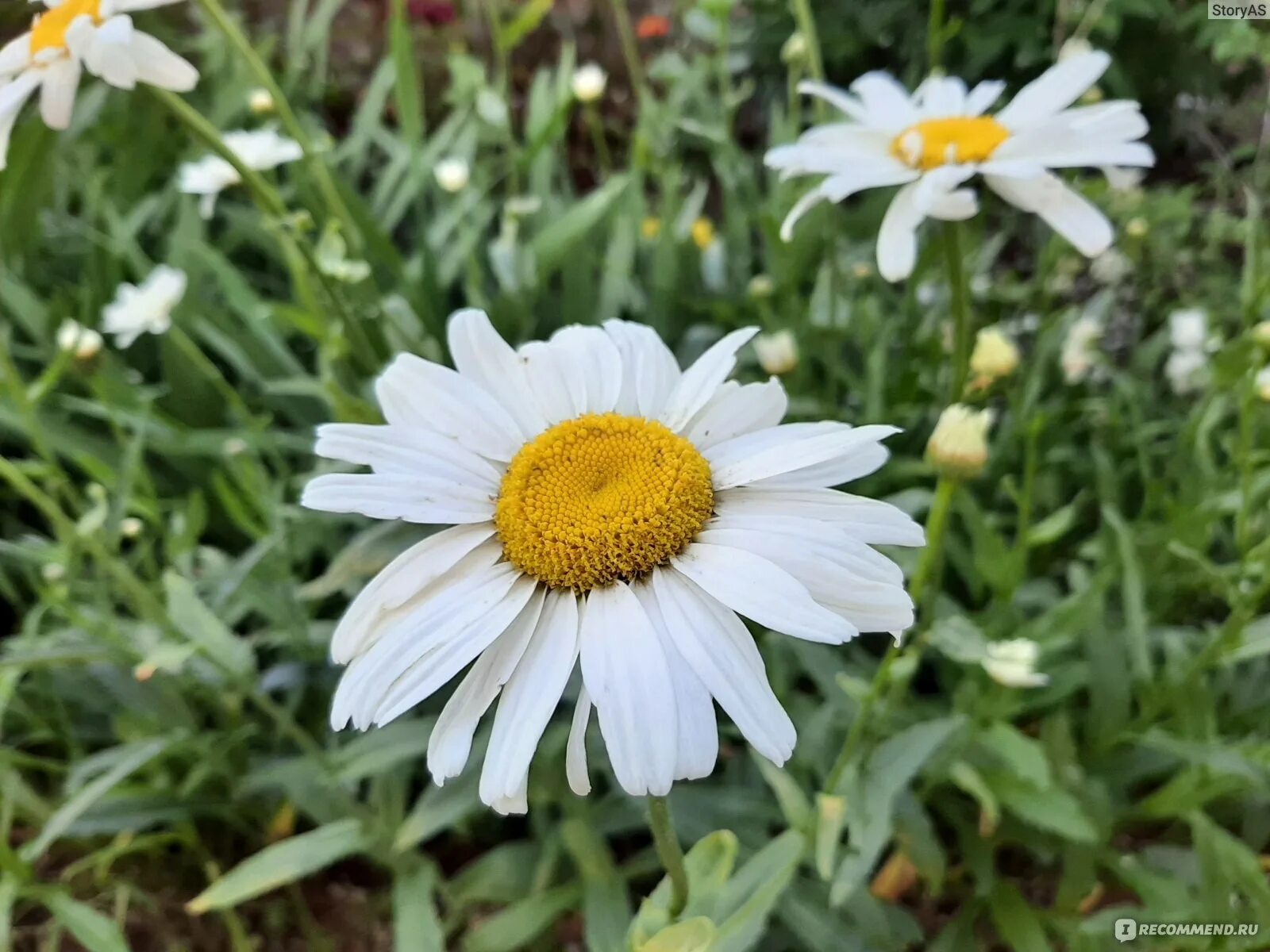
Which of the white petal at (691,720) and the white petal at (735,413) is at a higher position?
the white petal at (735,413)

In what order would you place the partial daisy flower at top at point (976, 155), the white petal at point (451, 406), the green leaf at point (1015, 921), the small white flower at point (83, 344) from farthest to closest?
the small white flower at point (83, 344), the green leaf at point (1015, 921), the partial daisy flower at top at point (976, 155), the white petal at point (451, 406)

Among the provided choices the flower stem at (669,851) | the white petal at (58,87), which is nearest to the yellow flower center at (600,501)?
the flower stem at (669,851)

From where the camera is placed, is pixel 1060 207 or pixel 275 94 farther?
pixel 275 94

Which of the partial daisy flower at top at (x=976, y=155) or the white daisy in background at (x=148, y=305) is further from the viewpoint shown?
the white daisy in background at (x=148, y=305)

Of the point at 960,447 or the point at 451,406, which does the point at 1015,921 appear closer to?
the point at 960,447

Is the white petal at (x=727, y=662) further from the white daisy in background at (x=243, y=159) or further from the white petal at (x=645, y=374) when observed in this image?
the white daisy in background at (x=243, y=159)

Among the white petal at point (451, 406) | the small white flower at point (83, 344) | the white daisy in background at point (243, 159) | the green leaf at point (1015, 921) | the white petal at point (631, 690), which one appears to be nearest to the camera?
the white petal at point (631, 690)

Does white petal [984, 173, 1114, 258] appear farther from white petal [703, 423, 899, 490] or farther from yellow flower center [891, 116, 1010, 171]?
white petal [703, 423, 899, 490]

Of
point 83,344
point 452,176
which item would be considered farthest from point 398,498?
point 452,176
